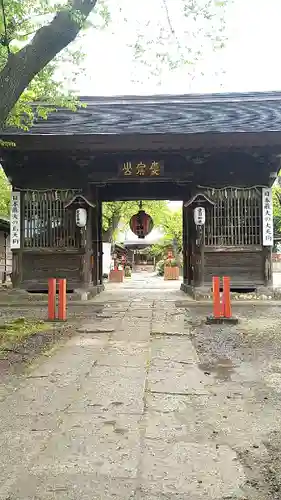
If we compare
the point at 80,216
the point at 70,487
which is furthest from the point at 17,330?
the point at 70,487

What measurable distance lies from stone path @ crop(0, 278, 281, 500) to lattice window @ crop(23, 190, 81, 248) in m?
6.38

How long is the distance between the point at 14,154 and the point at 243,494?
10558 mm

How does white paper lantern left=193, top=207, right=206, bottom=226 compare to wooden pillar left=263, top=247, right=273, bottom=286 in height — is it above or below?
above

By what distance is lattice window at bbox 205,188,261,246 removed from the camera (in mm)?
11430

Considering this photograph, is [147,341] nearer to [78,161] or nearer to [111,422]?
[111,422]

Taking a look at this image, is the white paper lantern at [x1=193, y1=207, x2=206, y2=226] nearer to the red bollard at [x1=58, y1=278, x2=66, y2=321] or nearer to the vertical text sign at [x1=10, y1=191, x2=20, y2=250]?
the red bollard at [x1=58, y1=278, x2=66, y2=321]

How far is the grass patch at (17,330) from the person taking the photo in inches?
241

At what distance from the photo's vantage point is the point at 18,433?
3025mm

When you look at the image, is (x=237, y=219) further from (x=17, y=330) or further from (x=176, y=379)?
(x=176, y=379)

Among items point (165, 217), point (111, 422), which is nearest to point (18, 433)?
point (111, 422)

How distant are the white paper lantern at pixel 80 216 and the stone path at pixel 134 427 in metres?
5.96

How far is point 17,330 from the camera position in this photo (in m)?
6.90

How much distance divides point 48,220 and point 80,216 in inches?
43.8

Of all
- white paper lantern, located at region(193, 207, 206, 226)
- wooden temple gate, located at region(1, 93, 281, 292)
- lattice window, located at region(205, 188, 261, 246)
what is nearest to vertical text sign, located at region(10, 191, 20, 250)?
wooden temple gate, located at region(1, 93, 281, 292)
